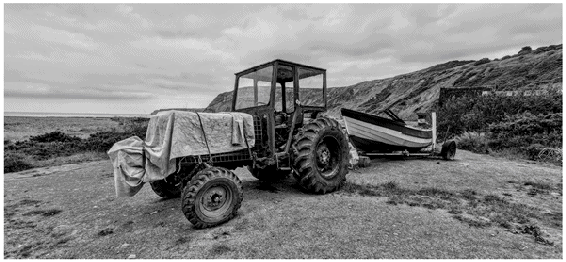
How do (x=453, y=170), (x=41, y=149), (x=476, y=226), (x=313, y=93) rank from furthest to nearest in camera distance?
(x=41, y=149), (x=453, y=170), (x=313, y=93), (x=476, y=226)

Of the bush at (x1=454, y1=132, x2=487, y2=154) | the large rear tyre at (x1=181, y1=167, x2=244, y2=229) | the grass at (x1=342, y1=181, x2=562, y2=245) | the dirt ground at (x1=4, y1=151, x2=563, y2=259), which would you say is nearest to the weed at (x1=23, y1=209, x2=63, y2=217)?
the dirt ground at (x1=4, y1=151, x2=563, y2=259)

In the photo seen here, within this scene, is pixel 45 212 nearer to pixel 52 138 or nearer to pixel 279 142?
pixel 279 142

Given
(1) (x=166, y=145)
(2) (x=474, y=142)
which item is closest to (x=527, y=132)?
(2) (x=474, y=142)

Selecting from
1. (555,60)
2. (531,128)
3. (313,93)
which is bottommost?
(531,128)

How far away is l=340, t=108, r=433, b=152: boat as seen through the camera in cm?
1041

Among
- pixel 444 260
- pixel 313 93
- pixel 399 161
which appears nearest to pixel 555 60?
pixel 399 161

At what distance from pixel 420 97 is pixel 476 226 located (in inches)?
1721

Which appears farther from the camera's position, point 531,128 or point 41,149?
point 41,149

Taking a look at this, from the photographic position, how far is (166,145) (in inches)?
180

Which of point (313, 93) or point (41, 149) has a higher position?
point (313, 93)

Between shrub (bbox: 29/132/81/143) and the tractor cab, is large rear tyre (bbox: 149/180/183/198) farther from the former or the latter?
shrub (bbox: 29/132/81/143)

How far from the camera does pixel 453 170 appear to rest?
8.95 m

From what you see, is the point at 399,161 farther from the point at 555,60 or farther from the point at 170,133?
the point at 555,60

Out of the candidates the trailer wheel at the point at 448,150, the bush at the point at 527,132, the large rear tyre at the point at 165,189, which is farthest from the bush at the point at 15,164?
the bush at the point at 527,132
